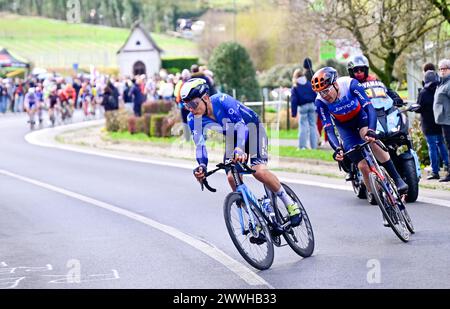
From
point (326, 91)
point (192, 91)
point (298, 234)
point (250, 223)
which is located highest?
point (192, 91)

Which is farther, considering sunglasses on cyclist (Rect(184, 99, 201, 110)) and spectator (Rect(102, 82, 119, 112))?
spectator (Rect(102, 82, 119, 112))

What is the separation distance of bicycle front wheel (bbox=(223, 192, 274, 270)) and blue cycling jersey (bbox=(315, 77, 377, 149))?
1.86m

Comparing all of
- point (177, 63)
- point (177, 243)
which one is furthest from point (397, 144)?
point (177, 63)

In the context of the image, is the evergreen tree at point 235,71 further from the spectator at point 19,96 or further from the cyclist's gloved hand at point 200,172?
the cyclist's gloved hand at point 200,172

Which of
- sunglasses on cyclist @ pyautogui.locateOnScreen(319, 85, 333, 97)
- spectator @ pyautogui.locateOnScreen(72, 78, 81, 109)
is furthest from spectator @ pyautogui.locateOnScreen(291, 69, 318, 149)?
spectator @ pyautogui.locateOnScreen(72, 78, 81, 109)

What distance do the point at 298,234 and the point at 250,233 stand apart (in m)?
0.87

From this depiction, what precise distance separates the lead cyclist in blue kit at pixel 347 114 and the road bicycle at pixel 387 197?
0.27 feet

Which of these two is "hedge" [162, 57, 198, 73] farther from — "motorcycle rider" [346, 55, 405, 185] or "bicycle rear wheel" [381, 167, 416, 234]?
"bicycle rear wheel" [381, 167, 416, 234]

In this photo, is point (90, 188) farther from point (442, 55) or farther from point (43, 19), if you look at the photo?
point (43, 19)

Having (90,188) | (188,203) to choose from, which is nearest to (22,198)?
(90,188)

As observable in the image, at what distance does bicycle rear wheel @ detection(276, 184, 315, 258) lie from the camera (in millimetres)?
10789

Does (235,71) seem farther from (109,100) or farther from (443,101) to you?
(443,101)

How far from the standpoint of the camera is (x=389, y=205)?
11.5m

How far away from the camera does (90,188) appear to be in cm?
1948
